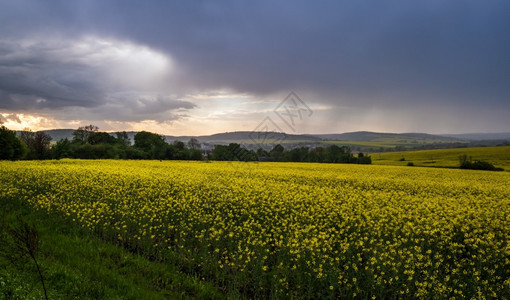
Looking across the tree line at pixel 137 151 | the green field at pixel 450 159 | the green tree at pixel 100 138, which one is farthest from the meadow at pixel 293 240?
the green tree at pixel 100 138

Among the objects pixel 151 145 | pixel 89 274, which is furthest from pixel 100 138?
pixel 89 274

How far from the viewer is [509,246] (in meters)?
7.39

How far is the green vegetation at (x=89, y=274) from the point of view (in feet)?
18.5

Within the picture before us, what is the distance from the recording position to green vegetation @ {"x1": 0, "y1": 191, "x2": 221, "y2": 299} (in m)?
5.62

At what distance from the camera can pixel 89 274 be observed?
6.55 meters

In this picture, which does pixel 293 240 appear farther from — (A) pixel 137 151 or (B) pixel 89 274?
(A) pixel 137 151

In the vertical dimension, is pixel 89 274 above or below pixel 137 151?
below

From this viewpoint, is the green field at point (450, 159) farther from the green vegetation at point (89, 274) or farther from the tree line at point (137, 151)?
the green vegetation at point (89, 274)

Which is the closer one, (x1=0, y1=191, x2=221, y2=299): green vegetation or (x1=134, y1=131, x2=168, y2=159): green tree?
(x1=0, y1=191, x2=221, y2=299): green vegetation

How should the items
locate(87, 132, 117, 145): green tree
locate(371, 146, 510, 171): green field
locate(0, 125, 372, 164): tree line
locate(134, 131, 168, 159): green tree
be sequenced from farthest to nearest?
locate(87, 132, 117, 145): green tree → locate(134, 131, 168, 159): green tree → locate(371, 146, 510, 171): green field → locate(0, 125, 372, 164): tree line

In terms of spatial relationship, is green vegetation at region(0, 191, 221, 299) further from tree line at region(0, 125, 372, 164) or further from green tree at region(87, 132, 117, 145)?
green tree at region(87, 132, 117, 145)

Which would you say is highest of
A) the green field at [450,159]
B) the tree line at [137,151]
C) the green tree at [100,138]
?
the green tree at [100,138]

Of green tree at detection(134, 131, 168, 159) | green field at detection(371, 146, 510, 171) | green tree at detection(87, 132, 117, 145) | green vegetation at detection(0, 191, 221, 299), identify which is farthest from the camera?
green tree at detection(87, 132, 117, 145)

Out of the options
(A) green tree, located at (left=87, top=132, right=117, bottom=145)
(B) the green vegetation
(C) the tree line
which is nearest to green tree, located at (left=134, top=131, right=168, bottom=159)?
(C) the tree line
